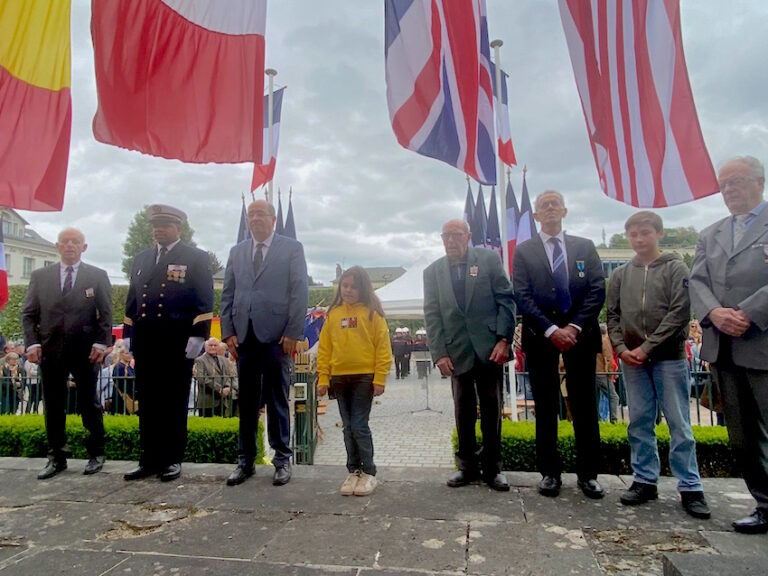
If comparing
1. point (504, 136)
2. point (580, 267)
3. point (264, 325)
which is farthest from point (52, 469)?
point (504, 136)

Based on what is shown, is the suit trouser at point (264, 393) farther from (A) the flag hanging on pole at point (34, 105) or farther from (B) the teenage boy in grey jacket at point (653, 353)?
(B) the teenage boy in grey jacket at point (653, 353)

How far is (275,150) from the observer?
813 centimetres

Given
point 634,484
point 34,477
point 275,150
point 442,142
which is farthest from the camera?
point 275,150

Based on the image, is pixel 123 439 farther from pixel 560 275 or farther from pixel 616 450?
pixel 616 450

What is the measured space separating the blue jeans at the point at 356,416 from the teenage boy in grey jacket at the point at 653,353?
1874 mm

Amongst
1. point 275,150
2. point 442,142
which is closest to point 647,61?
point 442,142

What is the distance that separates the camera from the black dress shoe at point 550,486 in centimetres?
346

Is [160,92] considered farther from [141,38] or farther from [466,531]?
[466,531]

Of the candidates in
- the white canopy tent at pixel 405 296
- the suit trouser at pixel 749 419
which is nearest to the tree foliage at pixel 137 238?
the white canopy tent at pixel 405 296

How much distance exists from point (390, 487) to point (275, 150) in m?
6.19

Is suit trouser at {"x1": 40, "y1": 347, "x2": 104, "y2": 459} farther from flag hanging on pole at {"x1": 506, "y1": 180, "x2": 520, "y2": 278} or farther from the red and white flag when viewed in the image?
flag hanging on pole at {"x1": 506, "y1": 180, "x2": 520, "y2": 278}

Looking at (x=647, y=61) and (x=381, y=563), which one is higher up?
(x=647, y=61)

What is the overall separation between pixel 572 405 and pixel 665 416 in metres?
0.62

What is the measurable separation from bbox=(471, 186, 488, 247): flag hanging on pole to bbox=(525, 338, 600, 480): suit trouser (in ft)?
32.2
